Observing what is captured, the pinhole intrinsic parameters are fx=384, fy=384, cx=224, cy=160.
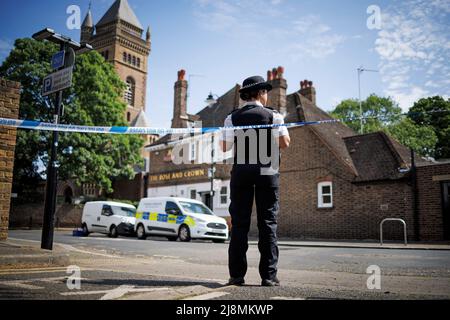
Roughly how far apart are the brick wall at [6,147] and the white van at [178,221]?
9189mm

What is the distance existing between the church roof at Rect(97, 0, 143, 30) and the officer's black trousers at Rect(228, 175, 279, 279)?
7118 cm

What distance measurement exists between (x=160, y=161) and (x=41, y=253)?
27256 mm

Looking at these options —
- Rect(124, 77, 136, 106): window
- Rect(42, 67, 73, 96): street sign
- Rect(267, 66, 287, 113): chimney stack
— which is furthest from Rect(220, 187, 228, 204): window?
Rect(124, 77, 136, 106): window

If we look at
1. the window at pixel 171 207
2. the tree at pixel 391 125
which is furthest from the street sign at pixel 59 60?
the tree at pixel 391 125

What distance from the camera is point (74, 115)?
2700 cm

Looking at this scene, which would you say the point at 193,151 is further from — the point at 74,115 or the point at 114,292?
the point at 114,292

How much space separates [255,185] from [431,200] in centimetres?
1541

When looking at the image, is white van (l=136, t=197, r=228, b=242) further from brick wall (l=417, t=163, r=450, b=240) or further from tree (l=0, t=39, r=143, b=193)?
tree (l=0, t=39, r=143, b=193)

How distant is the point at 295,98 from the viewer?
2575cm

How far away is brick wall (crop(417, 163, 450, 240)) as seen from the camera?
16.3m

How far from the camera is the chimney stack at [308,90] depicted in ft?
94.4

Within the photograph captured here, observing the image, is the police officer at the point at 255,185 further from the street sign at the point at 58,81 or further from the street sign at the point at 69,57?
the street sign at the point at 69,57

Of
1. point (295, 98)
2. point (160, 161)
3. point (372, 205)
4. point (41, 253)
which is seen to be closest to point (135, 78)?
point (160, 161)
